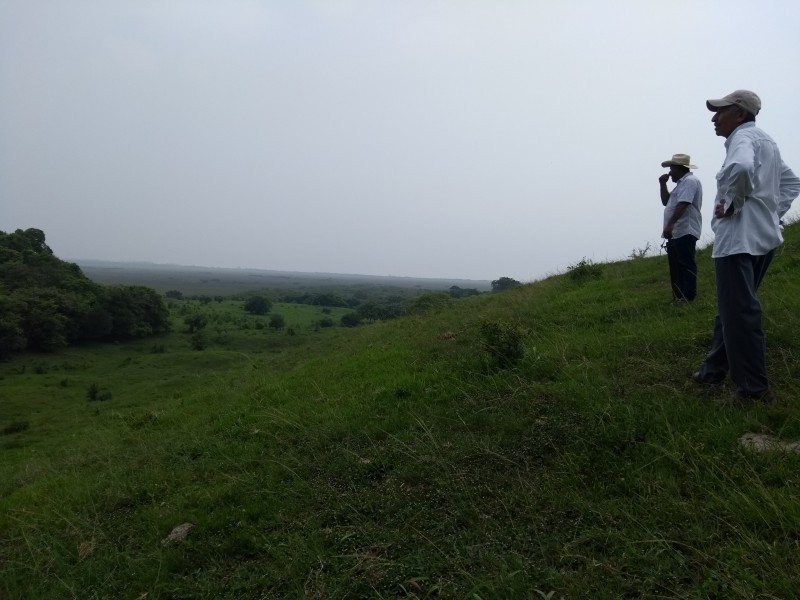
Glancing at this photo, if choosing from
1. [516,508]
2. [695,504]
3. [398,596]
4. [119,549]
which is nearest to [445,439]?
[516,508]

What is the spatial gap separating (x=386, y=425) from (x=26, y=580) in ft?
9.73

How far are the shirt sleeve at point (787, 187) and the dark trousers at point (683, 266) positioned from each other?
260 cm

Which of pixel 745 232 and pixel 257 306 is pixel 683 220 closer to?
pixel 745 232

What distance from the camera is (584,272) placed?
37.9ft

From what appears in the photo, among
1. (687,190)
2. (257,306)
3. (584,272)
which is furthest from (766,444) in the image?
(257,306)

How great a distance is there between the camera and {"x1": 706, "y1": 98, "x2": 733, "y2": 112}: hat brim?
3701 mm

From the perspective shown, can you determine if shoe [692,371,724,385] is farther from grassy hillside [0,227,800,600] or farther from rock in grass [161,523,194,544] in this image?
rock in grass [161,523,194,544]

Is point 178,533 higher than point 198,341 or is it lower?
higher

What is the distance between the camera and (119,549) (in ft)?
12.5

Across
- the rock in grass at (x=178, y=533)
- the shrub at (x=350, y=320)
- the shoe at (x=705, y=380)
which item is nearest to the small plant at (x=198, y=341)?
the shrub at (x=350, y=320)

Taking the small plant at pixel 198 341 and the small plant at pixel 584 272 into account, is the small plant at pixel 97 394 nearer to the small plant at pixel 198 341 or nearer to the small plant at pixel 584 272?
the small plant at pixel 198 341

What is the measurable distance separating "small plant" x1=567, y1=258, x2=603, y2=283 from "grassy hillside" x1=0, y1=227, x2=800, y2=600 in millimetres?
4561

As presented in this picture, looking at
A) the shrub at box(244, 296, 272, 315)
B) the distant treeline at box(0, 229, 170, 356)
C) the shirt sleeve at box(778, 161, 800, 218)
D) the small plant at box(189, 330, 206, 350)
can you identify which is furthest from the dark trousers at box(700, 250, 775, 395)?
the shrub at box(244, 296, 272, 315)

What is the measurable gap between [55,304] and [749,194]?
67.7m
